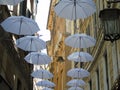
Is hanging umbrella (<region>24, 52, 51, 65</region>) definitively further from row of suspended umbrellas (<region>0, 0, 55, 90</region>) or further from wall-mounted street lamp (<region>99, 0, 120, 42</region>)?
wall-mounted street lamp (<region>99, 0, 120, 42</region>)

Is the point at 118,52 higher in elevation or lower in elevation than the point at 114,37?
lower

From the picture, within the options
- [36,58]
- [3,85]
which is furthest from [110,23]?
[36,58]

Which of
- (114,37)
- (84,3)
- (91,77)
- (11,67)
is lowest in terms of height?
(91,77)

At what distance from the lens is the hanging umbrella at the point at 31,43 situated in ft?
50.9

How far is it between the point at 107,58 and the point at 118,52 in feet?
9.18

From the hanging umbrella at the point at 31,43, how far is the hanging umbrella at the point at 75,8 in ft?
10.2

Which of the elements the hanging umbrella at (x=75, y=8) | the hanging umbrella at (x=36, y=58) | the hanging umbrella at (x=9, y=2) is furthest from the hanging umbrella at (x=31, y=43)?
the hanging umbrella at (x=9, y=2)

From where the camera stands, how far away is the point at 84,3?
12.4 metres

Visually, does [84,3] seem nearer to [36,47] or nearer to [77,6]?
[77,6]

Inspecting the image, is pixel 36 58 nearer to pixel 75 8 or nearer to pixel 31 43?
pixel 31 43

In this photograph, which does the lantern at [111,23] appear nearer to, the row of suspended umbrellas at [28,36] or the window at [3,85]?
the row of suspended umbrellas at [28,36]

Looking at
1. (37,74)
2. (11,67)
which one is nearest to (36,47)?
(11,67)

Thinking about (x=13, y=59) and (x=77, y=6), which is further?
(x=13, y=59)

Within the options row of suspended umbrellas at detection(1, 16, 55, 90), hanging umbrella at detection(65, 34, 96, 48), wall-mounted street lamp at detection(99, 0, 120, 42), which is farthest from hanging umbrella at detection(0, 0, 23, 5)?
hanging umbrella at detection(65, 34, 96, 48)
